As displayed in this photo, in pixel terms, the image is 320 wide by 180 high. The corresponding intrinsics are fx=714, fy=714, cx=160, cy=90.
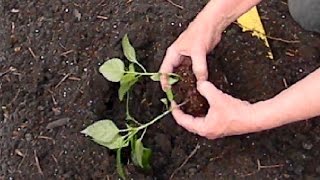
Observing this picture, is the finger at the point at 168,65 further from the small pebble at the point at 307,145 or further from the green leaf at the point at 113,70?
the small pebble at the point at 307,145

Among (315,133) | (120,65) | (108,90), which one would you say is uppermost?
(120,65)

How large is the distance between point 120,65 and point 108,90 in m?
0.14

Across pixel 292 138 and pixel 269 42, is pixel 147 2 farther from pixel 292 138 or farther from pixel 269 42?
pixel 292 138

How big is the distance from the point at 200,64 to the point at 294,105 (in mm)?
247

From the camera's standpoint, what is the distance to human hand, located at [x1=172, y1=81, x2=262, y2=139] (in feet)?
4.50

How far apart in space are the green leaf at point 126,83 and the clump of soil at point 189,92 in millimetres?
90

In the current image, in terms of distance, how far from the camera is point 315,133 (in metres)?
1.65

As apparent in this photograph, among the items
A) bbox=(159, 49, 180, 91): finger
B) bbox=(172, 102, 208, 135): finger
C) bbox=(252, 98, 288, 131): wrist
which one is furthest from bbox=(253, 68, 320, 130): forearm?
bbox=(159, 49, 180, 91): finger

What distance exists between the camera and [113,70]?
154 cm

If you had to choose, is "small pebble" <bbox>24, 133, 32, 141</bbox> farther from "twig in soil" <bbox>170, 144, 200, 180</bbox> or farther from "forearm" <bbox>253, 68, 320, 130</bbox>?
"forearm" <bbox>253, 68, 320, 130</bbox>

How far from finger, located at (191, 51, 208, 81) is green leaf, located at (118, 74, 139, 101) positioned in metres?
0.14

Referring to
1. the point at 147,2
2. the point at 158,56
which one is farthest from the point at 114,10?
the point at 158,56

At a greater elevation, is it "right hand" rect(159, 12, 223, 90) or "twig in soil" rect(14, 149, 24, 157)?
"right hand" rect(159, 12, 223, 90)

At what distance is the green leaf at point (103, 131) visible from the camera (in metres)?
1.49
